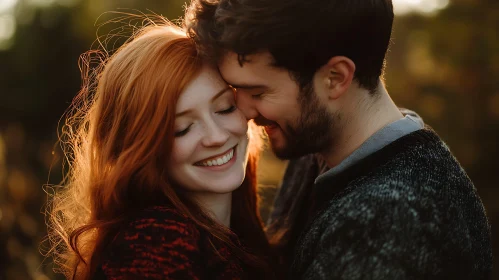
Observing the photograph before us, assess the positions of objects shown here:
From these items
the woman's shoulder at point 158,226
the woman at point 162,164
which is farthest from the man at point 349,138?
the woman's shoulder at point 158,226

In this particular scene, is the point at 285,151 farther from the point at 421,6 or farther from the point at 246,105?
the point at 421,6

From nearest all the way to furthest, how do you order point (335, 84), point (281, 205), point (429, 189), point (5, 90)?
A: point (429, 189) → point (335, 84) → point (281, 205) → point (5, 90)

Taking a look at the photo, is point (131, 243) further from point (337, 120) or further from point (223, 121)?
point (337, 120)

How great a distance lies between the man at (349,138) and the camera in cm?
202

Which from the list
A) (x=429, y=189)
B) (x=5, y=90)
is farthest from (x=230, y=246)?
(x=5, y=90)

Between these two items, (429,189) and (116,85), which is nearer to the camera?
(429,189)

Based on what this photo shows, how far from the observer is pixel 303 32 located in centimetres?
244

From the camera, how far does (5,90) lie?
10055 mm

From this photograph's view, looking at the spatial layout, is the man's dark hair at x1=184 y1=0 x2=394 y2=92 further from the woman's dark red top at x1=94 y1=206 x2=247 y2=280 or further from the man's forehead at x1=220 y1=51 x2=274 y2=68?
the woman's dark red top at x1=94 y1=206 x2=247 y2=280

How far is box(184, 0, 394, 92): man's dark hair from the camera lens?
2408 mm

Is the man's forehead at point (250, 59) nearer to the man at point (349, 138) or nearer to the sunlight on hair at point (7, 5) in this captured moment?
the man at point (349, 138)

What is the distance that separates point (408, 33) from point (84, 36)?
6311 mm

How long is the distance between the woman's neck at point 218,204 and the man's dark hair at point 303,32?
0.73m

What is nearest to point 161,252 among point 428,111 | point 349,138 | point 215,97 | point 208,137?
point 208,137
